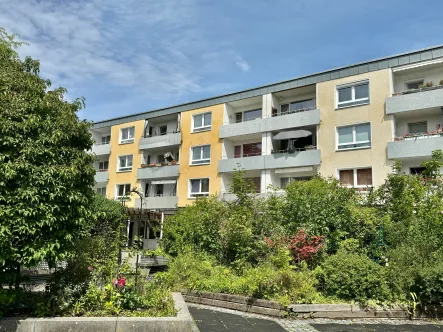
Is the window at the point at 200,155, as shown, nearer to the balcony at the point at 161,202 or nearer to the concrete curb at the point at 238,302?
the balcony at the point at 161,202

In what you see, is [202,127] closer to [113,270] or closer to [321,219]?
[321,219]

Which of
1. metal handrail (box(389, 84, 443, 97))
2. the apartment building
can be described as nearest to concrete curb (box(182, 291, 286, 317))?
the apartment building

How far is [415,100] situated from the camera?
20609mm

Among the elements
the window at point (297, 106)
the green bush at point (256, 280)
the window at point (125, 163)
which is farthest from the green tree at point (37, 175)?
the window at point (125, 163)

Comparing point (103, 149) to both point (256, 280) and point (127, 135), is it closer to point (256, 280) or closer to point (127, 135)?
point (127, 135)

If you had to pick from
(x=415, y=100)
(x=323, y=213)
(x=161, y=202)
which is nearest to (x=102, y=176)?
(x=161, y=202)

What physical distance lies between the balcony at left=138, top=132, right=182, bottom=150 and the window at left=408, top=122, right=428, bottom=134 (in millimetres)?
17712

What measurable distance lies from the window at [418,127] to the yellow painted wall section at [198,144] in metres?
13.6

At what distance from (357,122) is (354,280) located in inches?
610

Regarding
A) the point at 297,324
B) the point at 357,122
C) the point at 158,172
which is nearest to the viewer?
the point at 297,324

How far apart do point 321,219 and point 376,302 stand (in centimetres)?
402

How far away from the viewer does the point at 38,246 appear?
251 inches

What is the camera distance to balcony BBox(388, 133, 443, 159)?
19516 millimetres

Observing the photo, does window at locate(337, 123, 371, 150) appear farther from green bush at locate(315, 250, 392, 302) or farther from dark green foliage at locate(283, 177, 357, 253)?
green bush at locate(315, 250, 392, 302)
